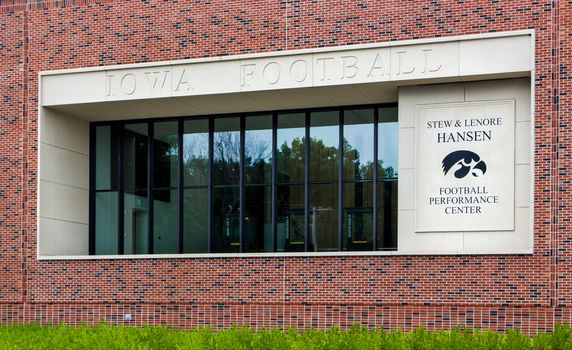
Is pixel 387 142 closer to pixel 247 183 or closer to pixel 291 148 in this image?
pixel 291 148

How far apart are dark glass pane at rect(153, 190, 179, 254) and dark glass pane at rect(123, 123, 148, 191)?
2.26ft

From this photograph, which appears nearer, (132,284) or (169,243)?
(132,284)

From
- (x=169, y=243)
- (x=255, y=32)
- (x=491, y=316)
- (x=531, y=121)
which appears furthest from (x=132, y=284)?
(x=531, y=121)

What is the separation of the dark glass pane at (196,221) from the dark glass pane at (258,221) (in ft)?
4.23

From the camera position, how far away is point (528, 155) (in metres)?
21.5

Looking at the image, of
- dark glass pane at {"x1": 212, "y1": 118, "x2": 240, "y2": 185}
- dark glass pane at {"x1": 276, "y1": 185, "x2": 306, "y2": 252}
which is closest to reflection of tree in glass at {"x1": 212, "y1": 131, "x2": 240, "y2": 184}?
dark glass pane at {"x1": 212, "y1": 118, "x2": 240, "y2": 185}

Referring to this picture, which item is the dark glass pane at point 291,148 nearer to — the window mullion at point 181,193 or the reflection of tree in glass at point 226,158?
the reflection of tree in glass at point 226,158

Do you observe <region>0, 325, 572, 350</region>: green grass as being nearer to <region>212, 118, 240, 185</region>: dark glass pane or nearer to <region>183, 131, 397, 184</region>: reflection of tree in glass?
<region>183, 131, 397, 184</region>: reflection of tree in glass

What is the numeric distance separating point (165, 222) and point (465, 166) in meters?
9.14

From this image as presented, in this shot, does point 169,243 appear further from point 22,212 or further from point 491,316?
point 491,316

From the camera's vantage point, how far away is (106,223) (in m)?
27.0

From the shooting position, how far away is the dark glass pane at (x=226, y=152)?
84.2ft

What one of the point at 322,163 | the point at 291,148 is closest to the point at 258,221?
the point at 291,148

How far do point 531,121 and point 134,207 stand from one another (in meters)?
12.0
